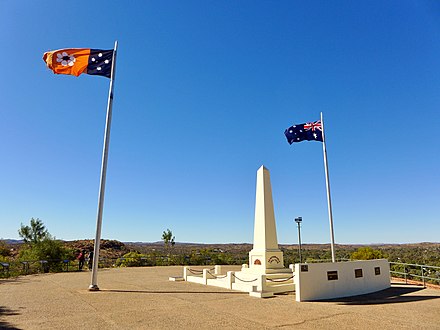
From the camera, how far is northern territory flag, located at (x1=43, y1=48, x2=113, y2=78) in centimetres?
1362

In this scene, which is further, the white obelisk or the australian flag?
the australian flag

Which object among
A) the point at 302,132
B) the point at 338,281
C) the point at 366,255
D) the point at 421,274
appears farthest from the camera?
the point at 366,255

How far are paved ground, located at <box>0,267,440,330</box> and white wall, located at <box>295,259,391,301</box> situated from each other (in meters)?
0.55

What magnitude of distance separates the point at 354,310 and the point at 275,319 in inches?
111

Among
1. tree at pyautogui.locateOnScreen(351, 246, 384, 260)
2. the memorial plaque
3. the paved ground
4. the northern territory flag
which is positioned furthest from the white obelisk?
tree at pyautogui.locateOnScreen(351, 246, 384, 260)

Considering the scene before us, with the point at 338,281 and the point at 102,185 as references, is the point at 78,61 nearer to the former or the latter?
the point at 102,185

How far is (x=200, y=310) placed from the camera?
9289 mm

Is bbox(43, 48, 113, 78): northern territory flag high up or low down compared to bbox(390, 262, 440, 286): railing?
up

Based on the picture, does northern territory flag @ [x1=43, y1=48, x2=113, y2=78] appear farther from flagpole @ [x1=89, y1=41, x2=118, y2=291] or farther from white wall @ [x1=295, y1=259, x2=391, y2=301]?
white wall @ [x1=295, y1=259, x2=391, y2=301]

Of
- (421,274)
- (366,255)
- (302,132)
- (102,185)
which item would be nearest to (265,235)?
(302,132)

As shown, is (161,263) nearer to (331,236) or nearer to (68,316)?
(331,236)

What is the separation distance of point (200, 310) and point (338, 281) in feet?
19.3

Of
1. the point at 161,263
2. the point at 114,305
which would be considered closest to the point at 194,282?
the point at 114,305

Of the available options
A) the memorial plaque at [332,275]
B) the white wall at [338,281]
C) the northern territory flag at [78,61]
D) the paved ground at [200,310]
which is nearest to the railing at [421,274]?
the paved ground at [200,310]
